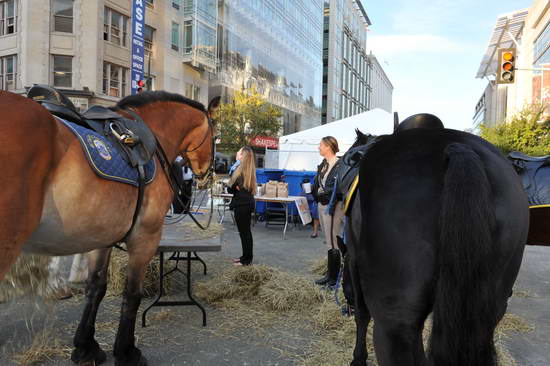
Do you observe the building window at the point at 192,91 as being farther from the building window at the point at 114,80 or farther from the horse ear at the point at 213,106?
the horse ear at the point at 213,106

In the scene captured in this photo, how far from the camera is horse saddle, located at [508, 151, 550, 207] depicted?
311cm

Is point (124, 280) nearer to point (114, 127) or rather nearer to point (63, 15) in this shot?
point (114, 127)

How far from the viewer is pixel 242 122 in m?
29.7

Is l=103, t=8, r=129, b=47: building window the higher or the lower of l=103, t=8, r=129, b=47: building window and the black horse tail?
the higher

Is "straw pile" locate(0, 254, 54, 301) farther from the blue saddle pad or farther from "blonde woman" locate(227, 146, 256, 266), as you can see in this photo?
"blonde woman" locate(227, 146, 256, 266)

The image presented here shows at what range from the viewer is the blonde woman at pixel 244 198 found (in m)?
6.19

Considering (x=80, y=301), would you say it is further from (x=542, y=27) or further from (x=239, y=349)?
(x=542, y=27)

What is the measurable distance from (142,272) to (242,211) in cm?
326

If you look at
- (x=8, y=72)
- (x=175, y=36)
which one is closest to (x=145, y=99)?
(x=8, y=72)

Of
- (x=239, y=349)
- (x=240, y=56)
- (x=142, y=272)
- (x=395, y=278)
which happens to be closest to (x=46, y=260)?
(x=142, y=272)

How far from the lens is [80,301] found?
4355 mm

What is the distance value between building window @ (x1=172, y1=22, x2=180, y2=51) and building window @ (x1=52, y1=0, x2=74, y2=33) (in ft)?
24.7

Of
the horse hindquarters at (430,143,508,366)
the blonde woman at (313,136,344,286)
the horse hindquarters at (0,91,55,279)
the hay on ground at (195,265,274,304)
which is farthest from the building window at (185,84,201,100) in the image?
the horse hindquarters at (430,143,508,366)

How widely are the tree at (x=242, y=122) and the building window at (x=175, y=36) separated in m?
5.52
